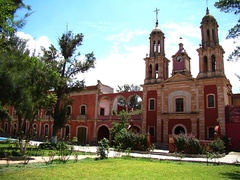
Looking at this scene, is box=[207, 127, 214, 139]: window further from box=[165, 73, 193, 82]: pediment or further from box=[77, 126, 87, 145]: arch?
box=[77, 126, 87, 145]: arch

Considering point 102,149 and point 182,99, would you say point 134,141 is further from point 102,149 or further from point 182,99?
point 182,99

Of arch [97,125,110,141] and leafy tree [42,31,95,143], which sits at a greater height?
leafy tree [42,31,95,143]

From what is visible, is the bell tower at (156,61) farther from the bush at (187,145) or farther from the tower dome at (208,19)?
the bush at (187,145)

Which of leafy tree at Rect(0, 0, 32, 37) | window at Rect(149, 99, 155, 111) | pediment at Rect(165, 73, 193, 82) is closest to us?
leafy tree at Rect(0, 0, 32, 37)

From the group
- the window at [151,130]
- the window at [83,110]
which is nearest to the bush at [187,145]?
the window at [151,130]

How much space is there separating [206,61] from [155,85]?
611 cm

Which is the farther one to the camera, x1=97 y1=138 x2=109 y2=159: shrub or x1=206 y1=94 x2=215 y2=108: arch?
x1=206 y1=94 x2=215 y2=108: arch

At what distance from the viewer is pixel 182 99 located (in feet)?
83.6

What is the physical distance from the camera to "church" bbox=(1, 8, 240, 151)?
903 inches

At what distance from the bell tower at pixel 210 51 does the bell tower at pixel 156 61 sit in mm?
4454

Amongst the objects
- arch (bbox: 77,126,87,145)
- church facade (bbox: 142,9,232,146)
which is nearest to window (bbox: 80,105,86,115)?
arch (bbox: 77,126,87,145)

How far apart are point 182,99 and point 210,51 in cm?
588

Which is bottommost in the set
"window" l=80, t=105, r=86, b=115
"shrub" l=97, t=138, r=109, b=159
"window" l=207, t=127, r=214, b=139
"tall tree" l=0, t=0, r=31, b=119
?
"shrub" l=97, t=138, r=109, b=159

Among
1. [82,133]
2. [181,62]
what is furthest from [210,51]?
[82,133]
